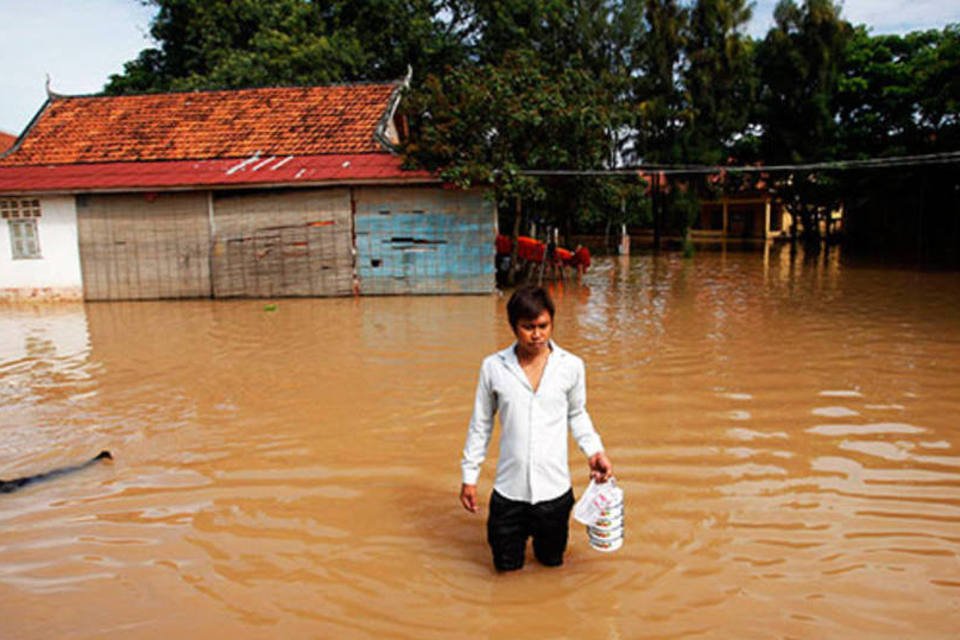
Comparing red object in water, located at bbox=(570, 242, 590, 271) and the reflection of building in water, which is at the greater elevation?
red object in water, located at bbox=(570, 242, 590, 271)

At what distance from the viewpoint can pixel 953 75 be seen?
66.7 ft

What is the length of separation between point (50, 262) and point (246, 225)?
4598 millimetres

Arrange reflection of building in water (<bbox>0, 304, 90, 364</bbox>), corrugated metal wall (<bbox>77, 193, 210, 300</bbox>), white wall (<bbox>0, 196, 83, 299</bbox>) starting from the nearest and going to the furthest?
reflection of building in water (<bbox>0, 304, 90, 364</bbox>) < corrugated metal wall (<bbox>77, 193, 210, 300</bbox>) < white wall (<bbox>0, 196, 83, 299</bbox>)

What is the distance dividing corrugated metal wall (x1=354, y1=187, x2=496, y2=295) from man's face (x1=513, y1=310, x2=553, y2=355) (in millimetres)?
12031

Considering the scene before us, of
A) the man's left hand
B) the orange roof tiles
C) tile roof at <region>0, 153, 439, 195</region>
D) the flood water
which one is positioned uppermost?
the orange roof tiles

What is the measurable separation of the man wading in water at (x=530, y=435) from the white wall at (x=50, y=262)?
15.5m

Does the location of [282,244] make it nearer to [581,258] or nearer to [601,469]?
[581,258]

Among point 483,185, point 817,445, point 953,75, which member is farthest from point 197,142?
point 953,75

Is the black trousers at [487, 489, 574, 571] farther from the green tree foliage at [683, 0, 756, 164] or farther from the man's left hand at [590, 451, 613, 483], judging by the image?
the green tree foliage at [683, 0, 756, 164]

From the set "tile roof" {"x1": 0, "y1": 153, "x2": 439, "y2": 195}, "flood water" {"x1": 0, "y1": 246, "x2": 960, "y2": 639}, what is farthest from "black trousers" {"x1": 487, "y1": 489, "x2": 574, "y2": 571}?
"tile roof" {"x1": 0, "y1": 153, "x2": 439, "y2": 195}

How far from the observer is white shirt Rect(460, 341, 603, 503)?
301 centimetres

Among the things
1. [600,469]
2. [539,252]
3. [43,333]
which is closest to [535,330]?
[600,469]

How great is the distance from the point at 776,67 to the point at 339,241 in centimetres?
2062

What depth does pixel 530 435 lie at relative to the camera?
3004 mm
